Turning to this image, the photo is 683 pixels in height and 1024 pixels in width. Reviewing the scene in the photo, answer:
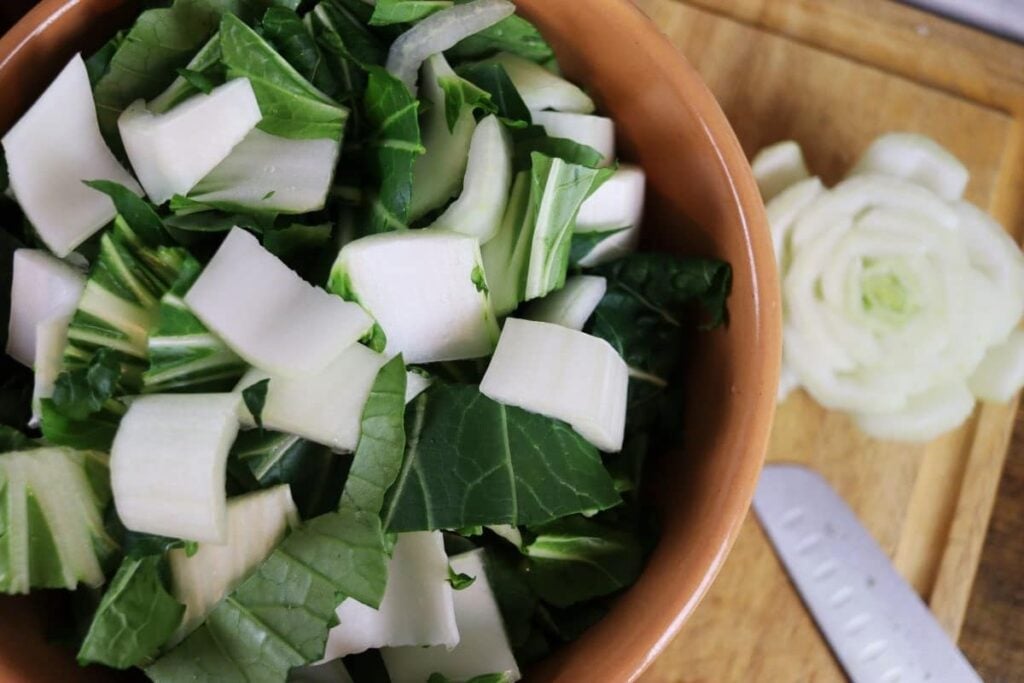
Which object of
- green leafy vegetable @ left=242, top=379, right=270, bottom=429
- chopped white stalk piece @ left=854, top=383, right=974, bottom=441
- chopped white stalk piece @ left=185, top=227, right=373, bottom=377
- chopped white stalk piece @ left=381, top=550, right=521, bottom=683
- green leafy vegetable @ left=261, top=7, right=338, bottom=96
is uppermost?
green leafy vegetable @ left=261, top=7, right=338, bottom=96

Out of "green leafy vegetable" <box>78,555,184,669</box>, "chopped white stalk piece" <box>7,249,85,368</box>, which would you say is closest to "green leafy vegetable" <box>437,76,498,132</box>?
"chopped white stalk piece" <box>7,249,85,368</box>

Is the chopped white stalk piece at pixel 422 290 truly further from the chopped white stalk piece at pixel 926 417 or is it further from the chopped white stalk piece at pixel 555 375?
the chopped white stalk piece at pixel 926 417

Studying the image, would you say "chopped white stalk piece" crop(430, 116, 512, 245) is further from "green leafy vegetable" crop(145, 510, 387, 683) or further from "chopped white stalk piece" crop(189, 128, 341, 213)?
"green leafy vegetable" crop(145, 510, 387, 683)

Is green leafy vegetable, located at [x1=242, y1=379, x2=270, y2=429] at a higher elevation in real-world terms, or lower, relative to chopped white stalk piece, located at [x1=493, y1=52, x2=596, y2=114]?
lower

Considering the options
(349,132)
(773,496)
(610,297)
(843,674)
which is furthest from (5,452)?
(843,674)

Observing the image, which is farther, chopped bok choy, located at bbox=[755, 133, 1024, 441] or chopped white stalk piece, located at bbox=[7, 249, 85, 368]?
chopped bok choy, located at bbox=[755, 133, 1024, 441]

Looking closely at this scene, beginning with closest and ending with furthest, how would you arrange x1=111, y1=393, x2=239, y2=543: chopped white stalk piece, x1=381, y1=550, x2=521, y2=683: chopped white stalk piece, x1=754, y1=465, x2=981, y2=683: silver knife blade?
x1=111, y1=393, x2=239, y2=543: chopped white stalk piece
x1=381, y1=550, x2=521, y2=683: chopped white stalk piece
x1=754, y1=465, x2=981, y2=683: silver knife blade

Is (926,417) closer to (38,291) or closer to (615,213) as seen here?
(615,213)

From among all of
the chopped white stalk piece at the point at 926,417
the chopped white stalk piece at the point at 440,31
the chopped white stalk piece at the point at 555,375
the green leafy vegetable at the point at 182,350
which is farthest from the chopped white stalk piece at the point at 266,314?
the chopped white stalk piece at the point at 926,417
